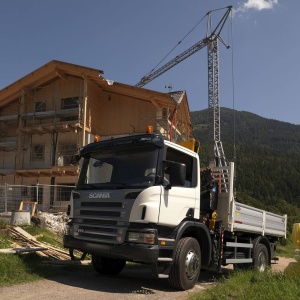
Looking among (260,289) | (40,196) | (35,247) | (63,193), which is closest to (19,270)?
(35,247)

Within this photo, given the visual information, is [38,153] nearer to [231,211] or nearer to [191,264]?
[231,211]

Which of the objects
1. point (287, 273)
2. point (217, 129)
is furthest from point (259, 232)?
A: point (217, 129)

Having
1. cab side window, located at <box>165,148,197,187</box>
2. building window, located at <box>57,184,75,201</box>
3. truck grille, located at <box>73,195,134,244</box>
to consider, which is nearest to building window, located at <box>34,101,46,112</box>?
building window, located at <box>57,184,75,201</box>

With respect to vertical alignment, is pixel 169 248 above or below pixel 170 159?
below

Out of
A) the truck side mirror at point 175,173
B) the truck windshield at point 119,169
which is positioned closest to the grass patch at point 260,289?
the truck side mirror at point 175,173

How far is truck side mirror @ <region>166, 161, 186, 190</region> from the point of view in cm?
690

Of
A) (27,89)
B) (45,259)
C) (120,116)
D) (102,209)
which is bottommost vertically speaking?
(45,259)

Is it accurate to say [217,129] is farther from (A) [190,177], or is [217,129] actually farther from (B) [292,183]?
(B) [292,183]

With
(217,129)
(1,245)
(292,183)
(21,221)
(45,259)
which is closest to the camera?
(45,259)

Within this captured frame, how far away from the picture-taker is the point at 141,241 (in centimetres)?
661

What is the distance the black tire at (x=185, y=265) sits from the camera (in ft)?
22.9

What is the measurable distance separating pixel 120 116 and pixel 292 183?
8598cm

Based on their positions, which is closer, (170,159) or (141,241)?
(141,241)

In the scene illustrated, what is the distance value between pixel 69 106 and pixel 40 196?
7668 mm
